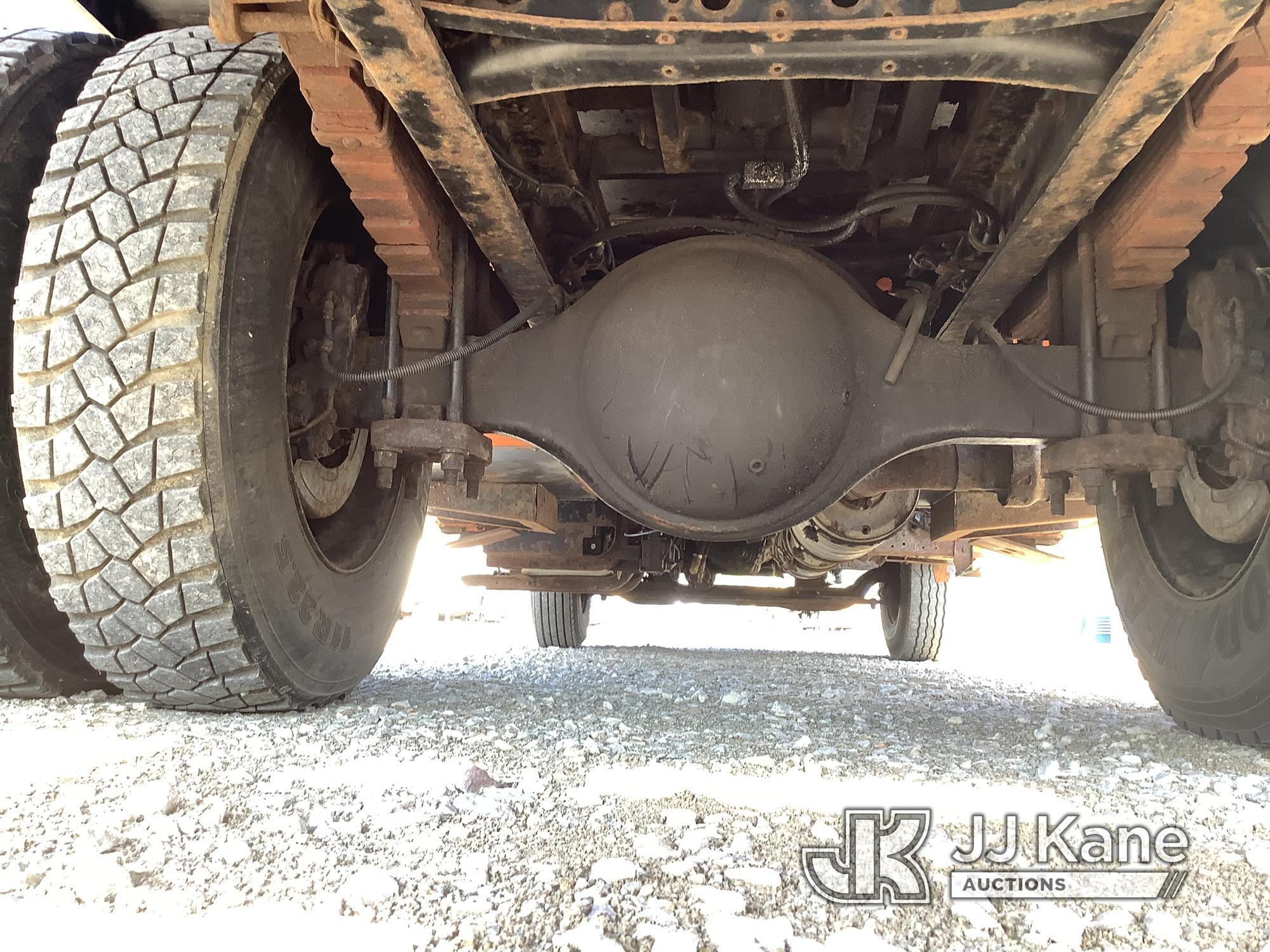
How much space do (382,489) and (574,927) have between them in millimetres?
1357

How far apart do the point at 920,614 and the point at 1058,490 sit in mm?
3107

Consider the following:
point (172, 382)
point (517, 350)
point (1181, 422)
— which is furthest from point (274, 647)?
point (1181, 422)

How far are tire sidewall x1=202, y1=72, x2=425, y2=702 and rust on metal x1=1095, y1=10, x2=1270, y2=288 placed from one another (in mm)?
1390

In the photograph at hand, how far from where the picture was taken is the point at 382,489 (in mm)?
1877

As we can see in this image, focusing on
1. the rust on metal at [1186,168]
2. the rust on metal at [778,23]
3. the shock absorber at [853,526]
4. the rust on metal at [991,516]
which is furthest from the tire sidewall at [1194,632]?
the rust on metal at [778,23]

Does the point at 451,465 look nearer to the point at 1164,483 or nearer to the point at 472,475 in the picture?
the point at 472,475

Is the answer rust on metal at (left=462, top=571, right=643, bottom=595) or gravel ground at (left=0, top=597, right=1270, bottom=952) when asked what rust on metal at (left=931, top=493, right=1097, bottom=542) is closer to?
gravel ground at (left=0, top=597, right=1270, bottom=952)

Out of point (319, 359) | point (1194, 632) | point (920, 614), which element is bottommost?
point (920, 614)

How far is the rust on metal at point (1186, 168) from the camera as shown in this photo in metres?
1.01

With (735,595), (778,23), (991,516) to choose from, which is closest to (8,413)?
(778,23)

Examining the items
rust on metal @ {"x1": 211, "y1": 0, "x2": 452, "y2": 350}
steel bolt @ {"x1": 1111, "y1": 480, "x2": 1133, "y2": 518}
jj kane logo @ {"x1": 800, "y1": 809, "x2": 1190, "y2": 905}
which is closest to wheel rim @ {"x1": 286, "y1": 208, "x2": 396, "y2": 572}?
rust on metal @ {"x1": 211, "y1": 0, "x2": 452, "y2": 350}

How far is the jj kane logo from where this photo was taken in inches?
30.1

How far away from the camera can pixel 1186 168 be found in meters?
1.18

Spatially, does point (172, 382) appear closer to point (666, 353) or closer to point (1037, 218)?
point (666, 353)
